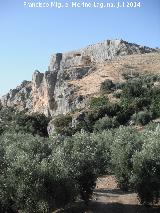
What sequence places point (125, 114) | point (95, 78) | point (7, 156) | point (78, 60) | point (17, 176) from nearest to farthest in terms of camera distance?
point (17, 176) < point (7, 156) < point (125, 114) < point (95, 78) < point (78, 60)

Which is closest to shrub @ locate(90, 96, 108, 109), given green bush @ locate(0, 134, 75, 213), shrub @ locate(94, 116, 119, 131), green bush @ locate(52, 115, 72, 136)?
green bush @ locate(52, 115, 72, 136)

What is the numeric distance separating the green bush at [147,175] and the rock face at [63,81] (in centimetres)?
4407

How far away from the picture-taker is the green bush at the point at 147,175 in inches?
1299

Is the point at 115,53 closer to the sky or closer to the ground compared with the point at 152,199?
closer to the sky

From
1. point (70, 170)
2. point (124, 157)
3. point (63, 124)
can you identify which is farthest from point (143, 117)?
point (70, 170)

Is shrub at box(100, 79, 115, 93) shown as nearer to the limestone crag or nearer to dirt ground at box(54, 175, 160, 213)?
the limestone crag

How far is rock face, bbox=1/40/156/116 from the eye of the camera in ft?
276

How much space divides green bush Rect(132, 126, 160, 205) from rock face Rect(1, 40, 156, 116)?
44.1 meters

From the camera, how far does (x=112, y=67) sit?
94938 millimetres

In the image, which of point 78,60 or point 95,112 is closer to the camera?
point 95,112

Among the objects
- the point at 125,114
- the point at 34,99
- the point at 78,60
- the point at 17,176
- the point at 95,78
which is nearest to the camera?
the point at 17,176

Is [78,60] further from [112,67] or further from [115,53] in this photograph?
[112,67]

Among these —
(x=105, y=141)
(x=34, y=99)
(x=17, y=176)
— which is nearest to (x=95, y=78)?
(x=34, y=99)

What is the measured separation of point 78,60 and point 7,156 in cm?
8568
